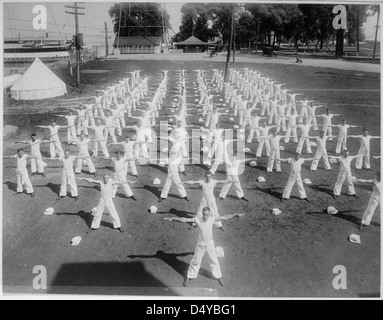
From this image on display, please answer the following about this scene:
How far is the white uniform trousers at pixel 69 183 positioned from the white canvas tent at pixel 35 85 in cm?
1502

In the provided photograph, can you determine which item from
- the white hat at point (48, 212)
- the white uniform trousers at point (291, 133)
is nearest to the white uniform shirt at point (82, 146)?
the white hat at point (48, 212)

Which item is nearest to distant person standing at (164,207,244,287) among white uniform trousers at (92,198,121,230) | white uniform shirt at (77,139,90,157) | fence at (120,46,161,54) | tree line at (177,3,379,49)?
white uniform trousers at (92,198,121,230)

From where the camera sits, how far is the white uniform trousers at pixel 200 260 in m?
7.16

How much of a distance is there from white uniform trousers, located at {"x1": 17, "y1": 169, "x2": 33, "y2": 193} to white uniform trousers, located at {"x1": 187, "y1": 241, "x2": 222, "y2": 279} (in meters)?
6.48

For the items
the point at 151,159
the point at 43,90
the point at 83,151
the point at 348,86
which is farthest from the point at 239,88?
the point at 83,151

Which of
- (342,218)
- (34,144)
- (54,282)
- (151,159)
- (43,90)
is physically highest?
(43,90)

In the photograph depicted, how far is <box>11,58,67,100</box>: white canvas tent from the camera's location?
906 inches

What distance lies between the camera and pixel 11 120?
19281 millimetres

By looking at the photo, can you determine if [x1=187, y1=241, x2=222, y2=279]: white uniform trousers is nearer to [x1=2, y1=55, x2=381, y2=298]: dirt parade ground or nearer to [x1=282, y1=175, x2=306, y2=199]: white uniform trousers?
[x1=2, y1=55, x2=381, y2=298]: dirt parade ground

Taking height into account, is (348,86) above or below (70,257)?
above

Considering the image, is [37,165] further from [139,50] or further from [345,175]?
[139,50]

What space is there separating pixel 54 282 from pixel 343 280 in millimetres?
6326

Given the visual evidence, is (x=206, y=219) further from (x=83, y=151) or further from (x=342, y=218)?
(x=83, y=151)

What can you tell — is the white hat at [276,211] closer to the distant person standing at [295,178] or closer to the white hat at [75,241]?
the distant person standing at [295,178]
